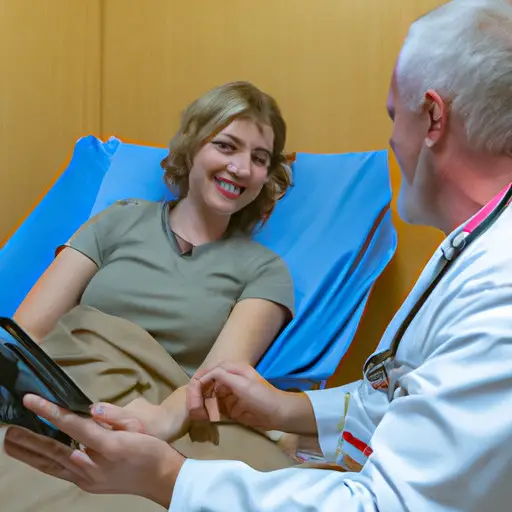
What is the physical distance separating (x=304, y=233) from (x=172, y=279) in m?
0.47

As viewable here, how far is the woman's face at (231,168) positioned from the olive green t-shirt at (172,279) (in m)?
0.11

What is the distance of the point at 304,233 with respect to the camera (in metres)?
1.91

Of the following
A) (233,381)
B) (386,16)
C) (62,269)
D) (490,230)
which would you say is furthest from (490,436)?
(386,16)

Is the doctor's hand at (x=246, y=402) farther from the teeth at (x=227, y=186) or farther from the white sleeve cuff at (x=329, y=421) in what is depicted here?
the teeth at (x=227, y=186)

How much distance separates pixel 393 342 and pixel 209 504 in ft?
1.16

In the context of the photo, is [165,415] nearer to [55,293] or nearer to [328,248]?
[55,293]

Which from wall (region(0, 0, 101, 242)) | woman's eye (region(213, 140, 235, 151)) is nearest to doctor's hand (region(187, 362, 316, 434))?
woman's eye (region(213, 140, 235, 151))

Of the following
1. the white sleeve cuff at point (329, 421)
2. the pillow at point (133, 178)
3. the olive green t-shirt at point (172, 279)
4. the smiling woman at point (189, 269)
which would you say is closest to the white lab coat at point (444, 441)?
the white sleeve cuff at point (329, 421)

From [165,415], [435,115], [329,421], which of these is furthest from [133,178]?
[435,115]

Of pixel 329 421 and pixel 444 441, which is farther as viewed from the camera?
pixel 329 421

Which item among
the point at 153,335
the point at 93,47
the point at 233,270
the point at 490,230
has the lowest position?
the point at 153,335

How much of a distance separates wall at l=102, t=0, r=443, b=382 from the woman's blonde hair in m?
0.37

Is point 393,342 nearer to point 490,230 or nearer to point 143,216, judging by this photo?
point 490,230

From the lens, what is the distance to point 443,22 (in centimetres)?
91
